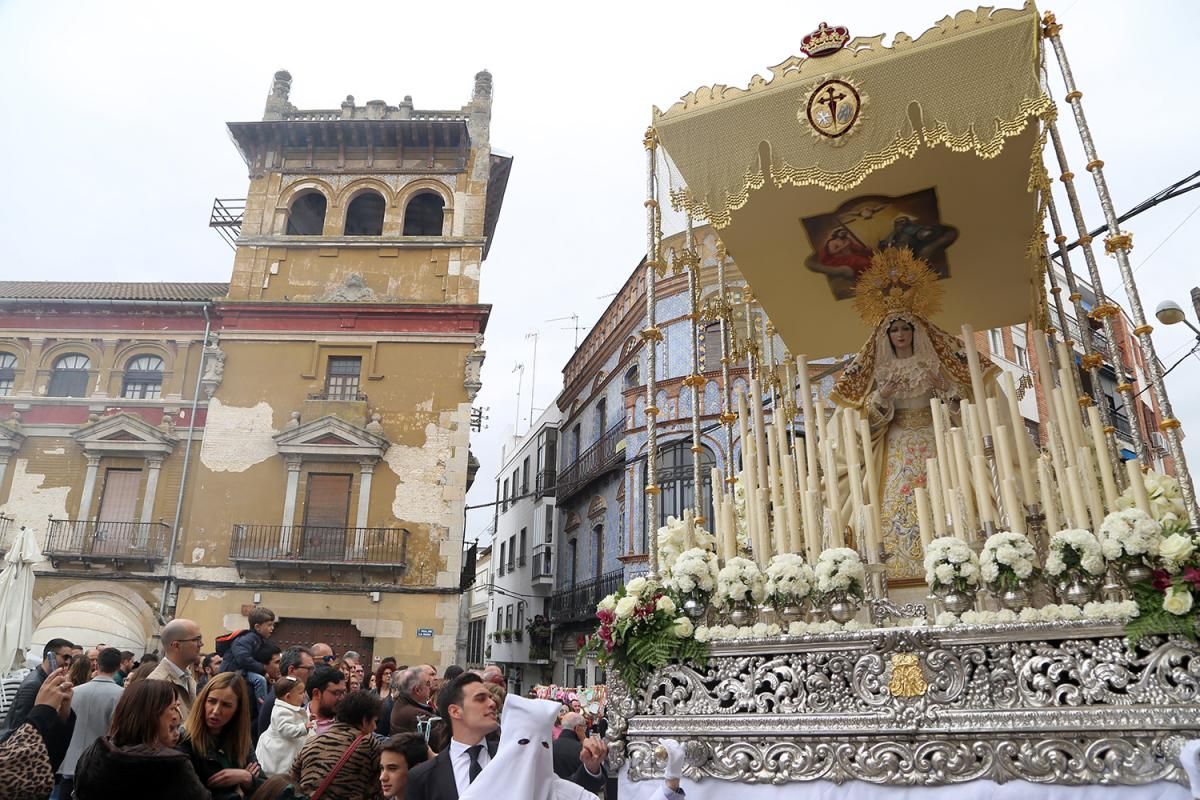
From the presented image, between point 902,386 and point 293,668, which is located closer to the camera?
point 293,668

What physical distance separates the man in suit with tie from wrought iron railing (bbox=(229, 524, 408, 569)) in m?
13.8

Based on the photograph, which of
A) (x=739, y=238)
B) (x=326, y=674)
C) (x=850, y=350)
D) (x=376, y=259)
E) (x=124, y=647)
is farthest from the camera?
(x=376, y=259)

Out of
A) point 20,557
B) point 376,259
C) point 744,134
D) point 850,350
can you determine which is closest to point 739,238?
point 744,134

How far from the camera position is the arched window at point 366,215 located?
20.5 metres

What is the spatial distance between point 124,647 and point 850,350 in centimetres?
1492

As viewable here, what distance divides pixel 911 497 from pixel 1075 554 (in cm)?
237

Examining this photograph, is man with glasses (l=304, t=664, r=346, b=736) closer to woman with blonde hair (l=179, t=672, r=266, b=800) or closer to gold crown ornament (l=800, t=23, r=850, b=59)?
woman with blonde hair (l=179, t=672, r=266, b=800)

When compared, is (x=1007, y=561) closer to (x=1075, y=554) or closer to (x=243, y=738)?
(x=1075, y=554)

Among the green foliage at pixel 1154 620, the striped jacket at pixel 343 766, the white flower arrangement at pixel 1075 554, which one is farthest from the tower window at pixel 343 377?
the green foliage at pixel 1154 620

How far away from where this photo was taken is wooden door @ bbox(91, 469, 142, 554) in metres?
17.2

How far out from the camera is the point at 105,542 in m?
17.2

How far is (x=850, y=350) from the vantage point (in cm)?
815

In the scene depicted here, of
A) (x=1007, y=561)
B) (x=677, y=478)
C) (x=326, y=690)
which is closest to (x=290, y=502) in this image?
(x=677, y=478)

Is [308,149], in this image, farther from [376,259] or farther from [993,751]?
[993,751]
